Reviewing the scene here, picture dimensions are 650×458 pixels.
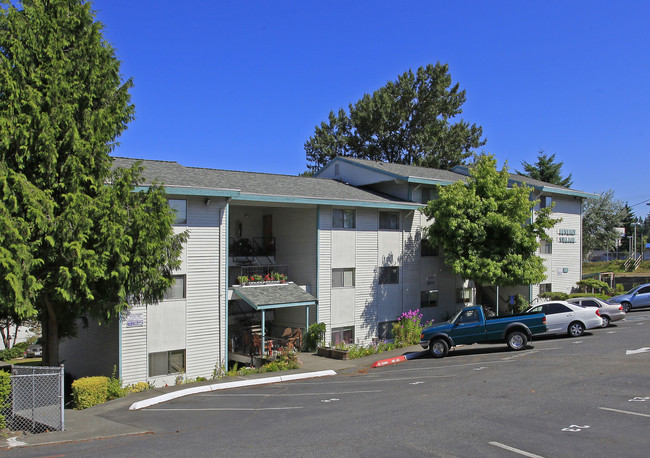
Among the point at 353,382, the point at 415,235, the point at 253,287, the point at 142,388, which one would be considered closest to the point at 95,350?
the point at 142,388

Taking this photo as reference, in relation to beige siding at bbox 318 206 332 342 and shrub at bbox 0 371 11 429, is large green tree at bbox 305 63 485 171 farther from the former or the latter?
shrub at bbox 0 371 11 429

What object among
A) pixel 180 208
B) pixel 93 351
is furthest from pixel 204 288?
pixel 93 351

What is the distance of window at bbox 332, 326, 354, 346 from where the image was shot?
27.3m

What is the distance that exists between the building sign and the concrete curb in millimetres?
3846

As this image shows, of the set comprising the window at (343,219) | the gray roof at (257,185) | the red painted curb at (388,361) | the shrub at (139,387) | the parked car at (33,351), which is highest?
the gray roof at (257,185)

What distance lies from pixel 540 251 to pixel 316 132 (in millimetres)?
31186

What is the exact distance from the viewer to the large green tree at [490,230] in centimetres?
2688

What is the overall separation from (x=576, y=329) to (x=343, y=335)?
432 inches

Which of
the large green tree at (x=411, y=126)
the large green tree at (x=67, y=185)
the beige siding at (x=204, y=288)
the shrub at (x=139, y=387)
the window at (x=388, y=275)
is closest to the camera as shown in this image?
the large green tree at (x=67, y=185)

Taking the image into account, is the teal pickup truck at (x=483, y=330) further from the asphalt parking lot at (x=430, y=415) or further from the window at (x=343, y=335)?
the window at (x=343, y=335)

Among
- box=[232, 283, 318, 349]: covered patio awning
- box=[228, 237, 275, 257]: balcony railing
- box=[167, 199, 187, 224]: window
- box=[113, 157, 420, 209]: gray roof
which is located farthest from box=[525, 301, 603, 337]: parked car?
box=[167, 199, 187, 224]: window

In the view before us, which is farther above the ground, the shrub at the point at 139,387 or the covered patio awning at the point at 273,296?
the covered patio awning at the point at 273,296

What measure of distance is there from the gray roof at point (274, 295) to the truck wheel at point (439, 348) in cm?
586

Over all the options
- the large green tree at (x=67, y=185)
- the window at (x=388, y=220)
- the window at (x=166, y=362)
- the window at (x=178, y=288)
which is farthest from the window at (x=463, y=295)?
the large green tree at (x=67, y=185)
